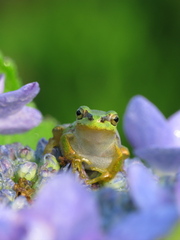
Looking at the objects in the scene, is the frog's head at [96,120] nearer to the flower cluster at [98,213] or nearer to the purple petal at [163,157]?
the purple petal at [163,157]

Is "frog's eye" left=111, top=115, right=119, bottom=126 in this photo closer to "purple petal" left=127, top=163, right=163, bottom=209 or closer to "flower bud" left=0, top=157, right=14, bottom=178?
"flower bud" left=0, top=157, right=14, bottom=178

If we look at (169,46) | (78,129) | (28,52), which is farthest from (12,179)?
→ (169,46)

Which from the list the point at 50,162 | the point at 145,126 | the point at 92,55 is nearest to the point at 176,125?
the point at 145,126

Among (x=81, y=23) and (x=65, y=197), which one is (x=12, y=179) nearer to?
(x=65, y=197)

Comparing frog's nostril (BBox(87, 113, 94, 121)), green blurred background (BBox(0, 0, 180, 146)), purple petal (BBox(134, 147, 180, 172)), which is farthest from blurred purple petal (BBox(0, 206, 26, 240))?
green blurred background (BBox(0, 0, 180, 146))

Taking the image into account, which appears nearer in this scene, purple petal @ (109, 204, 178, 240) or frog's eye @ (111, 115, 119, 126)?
purple petal @ (109, 204, 178, 240)

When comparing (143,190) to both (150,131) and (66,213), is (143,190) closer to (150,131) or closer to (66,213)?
(66,213)

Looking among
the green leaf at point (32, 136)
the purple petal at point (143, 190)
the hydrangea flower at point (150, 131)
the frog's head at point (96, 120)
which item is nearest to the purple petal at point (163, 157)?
the hydrangea flower at point (150, 131)
